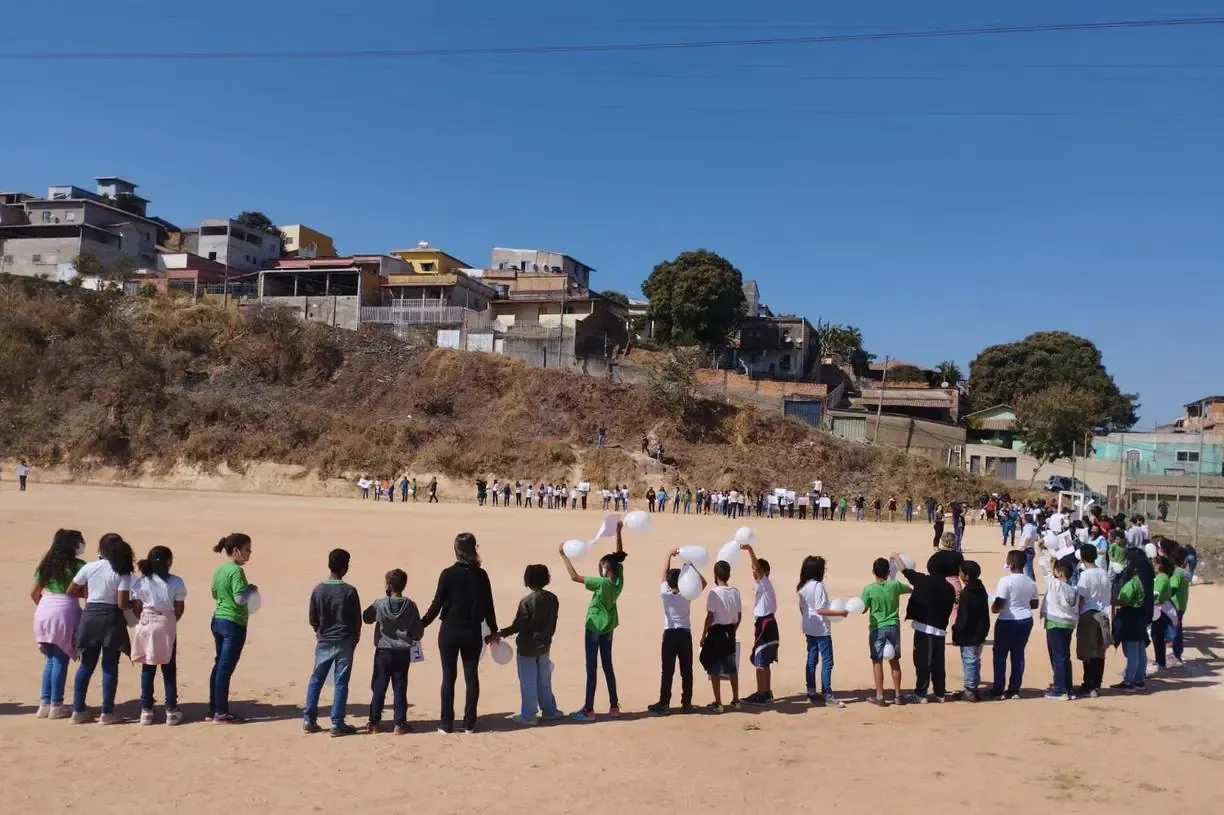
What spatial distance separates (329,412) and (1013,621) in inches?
1843

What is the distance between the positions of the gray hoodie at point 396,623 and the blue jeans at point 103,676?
2244 millimetres

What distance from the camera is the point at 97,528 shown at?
24.1 m

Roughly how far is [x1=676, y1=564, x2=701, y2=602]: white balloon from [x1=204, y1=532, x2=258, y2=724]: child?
148 inches

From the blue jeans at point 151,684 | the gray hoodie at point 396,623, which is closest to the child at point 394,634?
the gray hoodie at point 396,623

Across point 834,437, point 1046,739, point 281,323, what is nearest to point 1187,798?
point 1046,739

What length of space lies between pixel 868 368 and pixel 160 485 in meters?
58.1

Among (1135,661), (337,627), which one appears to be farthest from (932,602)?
(337,627)

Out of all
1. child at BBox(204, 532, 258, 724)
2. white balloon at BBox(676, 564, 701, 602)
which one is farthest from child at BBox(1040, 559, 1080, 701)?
child at BBox(204, 532, 258, 724)

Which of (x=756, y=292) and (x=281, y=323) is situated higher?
(x=756, y=292)

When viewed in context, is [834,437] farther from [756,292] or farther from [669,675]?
[669,675]

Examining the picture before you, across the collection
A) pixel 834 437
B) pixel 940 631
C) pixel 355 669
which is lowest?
pixel 355 669

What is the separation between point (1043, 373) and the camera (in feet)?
229

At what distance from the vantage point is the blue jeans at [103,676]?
752cm

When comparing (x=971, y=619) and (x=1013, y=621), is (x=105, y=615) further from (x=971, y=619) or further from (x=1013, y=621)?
(x=1013, y=621)
